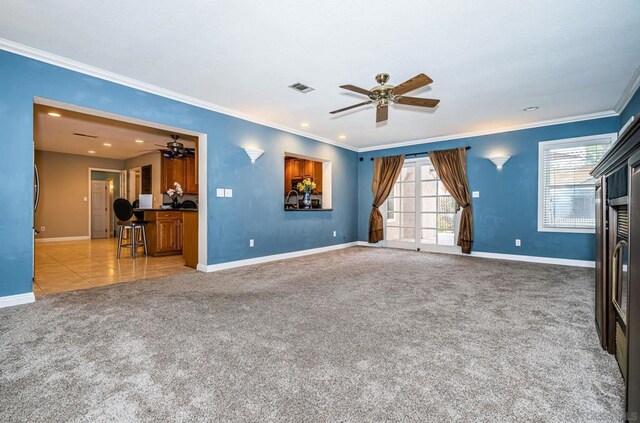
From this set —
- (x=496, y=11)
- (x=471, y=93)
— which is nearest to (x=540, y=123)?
(x=471, y=93)

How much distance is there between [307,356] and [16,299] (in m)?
2.99

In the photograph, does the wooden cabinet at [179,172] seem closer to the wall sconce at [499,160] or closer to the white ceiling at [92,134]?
the white ceiling at [92,134]

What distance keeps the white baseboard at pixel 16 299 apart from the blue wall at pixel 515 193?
6616mm

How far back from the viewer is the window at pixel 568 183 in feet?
16.2

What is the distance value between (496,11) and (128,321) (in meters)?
3.83

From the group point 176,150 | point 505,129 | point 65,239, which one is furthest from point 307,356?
point 65,239

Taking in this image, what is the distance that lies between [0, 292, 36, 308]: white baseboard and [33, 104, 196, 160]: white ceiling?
9.55ft

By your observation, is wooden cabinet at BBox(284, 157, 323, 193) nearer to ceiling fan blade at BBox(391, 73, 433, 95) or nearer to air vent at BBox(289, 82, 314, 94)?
air vent at BBox(289, 82, 314, 94)

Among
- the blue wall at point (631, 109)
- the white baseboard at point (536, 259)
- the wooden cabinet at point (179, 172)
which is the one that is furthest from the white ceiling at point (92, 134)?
the blue wall at point (631, 109)

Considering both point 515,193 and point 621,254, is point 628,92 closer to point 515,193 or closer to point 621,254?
point 515,193

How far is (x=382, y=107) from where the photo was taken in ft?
11.5

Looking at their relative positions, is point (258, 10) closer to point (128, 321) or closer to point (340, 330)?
point (340, 330)

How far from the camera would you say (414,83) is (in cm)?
295

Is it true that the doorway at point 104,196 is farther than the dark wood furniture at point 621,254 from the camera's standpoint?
Yes
